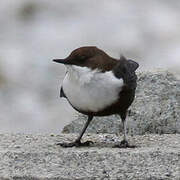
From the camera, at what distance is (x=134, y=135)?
8.52 m

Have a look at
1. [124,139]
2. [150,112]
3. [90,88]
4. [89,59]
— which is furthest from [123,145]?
[150,112]

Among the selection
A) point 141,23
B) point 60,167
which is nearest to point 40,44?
point 141,23

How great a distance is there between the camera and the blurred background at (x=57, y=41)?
38.6 ft

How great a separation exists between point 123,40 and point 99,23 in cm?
57

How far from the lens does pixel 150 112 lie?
8.70 metres

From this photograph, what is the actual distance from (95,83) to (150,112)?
1.35 meters

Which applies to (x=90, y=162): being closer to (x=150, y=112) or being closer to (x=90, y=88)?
(x=90, y=88)

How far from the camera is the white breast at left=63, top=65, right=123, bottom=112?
741 centimetres

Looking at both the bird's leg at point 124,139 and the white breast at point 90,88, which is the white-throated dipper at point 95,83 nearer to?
the white breast at point 90,88

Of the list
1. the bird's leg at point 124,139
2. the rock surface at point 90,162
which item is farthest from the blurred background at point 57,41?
the rock surface at point 90,162

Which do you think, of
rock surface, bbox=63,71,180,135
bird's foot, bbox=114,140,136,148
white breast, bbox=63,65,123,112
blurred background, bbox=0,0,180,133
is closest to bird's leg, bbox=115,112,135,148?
bird's foot, bbox=114,140,136,148

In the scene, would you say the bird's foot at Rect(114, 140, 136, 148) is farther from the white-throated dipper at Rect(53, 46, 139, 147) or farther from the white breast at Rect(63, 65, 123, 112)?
the white breast at Rect(63, 65, 123, 112)

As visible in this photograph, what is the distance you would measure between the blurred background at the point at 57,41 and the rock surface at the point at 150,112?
2328 millimetres

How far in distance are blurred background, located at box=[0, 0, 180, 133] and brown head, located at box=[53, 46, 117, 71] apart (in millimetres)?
3611
